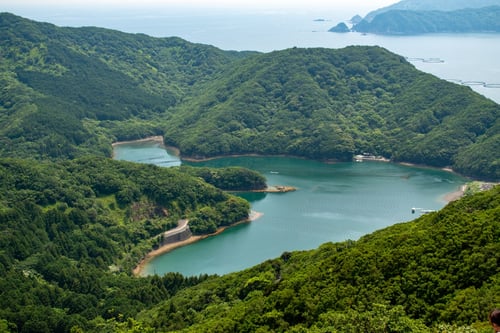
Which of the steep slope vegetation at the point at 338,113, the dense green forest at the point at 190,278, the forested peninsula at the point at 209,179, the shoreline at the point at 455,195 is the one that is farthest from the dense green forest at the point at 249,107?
the dense green forest at the point at 190,278

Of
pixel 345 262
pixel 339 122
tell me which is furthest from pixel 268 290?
pixel 339 122

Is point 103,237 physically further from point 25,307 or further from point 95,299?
point 25,307

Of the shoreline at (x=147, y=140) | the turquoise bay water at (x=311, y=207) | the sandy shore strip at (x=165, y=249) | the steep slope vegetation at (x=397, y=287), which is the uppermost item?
the steep slope vegetation at (x=397, y=287)

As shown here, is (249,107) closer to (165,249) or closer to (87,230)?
(165,249)

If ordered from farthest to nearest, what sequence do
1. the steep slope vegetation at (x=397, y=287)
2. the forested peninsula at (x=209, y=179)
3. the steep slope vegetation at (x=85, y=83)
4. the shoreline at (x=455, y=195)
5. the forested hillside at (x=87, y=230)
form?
1. the steep slope vegetation at (x=85, y=83)
2. the shoreline at (x=455, y=195)
3. the forested hillside at (x=87, y=230)
4. the forested peninsula at (x=209, y=179)
5. the steep slope vegetation at (x=397, y=287)

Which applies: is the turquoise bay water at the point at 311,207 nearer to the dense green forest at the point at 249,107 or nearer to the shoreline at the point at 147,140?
the dense green forest at the point at 249,107

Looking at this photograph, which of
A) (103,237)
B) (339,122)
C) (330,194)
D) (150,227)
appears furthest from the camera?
(339,122)

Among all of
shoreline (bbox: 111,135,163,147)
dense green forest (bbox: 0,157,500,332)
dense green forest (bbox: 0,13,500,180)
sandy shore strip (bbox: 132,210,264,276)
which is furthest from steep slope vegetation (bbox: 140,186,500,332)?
shoreline (bbox: 111,135,163,147)
